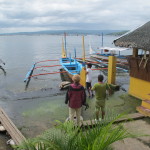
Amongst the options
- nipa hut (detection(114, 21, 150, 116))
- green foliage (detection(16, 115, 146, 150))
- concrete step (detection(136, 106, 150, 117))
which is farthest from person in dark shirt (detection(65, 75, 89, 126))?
nipa hut (detection(114, 21, 150, 116))

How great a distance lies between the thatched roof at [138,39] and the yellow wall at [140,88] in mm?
1553

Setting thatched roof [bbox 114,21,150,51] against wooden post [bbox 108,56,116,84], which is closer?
thatched roof [bbox 114,21,150,51]

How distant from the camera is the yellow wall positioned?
745 centimetres

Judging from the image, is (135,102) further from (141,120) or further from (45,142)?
(45,142)

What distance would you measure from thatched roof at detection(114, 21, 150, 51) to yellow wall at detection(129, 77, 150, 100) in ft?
5.10

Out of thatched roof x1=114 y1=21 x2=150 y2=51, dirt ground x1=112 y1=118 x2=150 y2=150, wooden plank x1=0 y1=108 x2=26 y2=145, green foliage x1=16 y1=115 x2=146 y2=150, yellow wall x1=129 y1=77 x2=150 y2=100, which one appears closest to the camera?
green foliage x1=16 y1=115 x2=146 y2=150

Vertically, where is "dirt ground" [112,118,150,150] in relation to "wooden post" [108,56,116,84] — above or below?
below

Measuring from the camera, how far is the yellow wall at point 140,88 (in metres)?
7.45

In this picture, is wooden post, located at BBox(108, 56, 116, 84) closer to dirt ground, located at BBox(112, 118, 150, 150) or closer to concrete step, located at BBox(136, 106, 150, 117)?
concrete step, located at BBox(136, 106, 150, 117)

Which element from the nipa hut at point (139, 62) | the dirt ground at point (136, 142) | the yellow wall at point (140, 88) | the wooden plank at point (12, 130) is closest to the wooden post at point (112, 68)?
the nipa hut at point (139, 62)

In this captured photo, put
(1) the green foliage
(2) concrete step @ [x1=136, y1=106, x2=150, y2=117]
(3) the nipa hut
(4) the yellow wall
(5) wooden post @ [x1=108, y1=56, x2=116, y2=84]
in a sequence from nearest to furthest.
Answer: (1) the green foliage < (2) concrete step @ [x1=136, y1=106, x2=150, y2=117] < (3) the nipa hut < (4) the yellow wall < (5) wooden post @ [x1=108, y1=56, x2=116, y2=84]

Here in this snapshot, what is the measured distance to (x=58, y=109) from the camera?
7.53m

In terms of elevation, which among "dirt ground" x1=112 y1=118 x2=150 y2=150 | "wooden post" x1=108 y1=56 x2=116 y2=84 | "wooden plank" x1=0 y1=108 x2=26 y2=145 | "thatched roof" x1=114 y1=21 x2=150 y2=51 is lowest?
"wooden plank" x1=0 y1=108 x2=26 y2=145

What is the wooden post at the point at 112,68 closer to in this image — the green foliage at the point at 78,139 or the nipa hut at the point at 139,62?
the nipa hut at the point at 139,62
